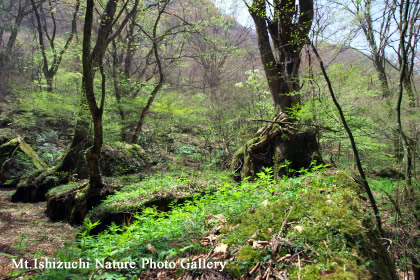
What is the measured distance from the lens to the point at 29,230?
471 cm

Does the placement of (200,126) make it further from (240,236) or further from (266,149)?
(240,236)

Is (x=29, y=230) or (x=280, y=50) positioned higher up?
(x=280, y=50)

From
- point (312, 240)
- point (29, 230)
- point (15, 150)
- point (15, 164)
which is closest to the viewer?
point (312, 240)

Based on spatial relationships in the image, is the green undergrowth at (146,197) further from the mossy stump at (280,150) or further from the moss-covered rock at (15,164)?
the moss-covered rock at (15,164)

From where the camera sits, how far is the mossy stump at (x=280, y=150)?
5.12 meters

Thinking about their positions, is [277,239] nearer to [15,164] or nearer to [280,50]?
[280,50]

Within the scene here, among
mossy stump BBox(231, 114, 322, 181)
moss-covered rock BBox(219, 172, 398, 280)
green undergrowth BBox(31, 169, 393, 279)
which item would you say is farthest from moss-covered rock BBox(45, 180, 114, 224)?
moss-covered rock BBox(219, 172, 398, 280)

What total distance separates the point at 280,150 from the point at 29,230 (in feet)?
18.9

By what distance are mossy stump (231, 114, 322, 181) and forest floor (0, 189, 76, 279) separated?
14.1 ft

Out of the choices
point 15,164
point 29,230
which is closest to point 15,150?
point 15,164

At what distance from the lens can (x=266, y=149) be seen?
575 centimetres

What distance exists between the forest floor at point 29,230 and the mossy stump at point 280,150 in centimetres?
430

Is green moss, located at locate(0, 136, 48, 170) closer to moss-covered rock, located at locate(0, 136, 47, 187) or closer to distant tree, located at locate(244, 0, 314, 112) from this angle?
moss-covered rock, located at locate(0, 136, 47, 187)

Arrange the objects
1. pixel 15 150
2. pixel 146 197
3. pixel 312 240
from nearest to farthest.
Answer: pixel 312 240 → pixel 146 197 → pixel 15 150
